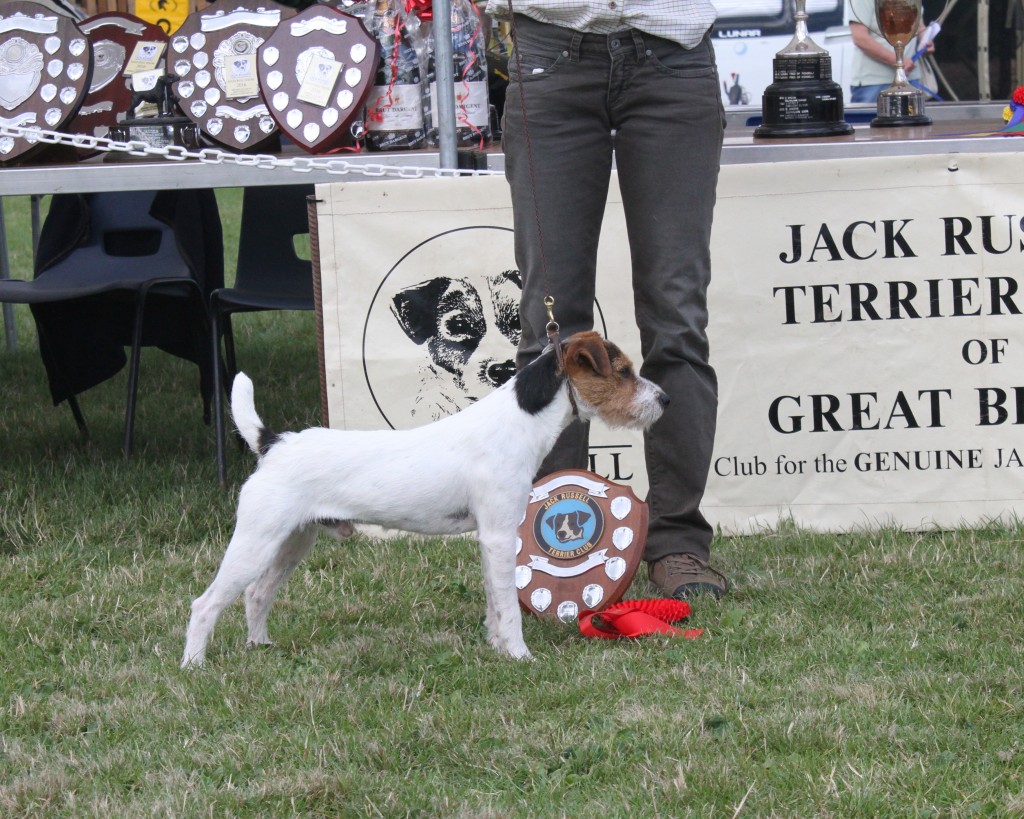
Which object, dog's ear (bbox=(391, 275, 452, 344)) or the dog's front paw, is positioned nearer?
the dog's front paw

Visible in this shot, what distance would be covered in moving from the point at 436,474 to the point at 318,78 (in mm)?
2091

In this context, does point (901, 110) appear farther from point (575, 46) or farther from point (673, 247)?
point (575, 46)

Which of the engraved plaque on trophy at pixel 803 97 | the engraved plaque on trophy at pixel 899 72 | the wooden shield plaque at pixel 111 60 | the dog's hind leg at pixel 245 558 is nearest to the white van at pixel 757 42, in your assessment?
the engraved plaque on trophy at pixel 899 72

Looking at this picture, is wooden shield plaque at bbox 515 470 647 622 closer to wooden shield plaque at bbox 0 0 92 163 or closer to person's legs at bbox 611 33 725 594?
person's legs at bbox 611 33 725 594

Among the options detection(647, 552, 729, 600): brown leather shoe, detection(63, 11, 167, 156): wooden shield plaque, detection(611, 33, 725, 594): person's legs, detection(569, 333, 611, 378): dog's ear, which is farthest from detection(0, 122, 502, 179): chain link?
detection(647, 552, 729, 600): brown leather shoe

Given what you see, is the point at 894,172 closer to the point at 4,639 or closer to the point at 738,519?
the point at 738,519

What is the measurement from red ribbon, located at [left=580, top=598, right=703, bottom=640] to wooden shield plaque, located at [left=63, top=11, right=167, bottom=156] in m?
2.86

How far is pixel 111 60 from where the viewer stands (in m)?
5.38

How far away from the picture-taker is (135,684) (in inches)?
124

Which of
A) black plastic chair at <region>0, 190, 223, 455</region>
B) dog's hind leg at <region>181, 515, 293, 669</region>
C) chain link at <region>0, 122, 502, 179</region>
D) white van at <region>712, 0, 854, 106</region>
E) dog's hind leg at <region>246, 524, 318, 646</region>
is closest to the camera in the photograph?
dog's hind leg at <region>181, 515, 293, 669</region>

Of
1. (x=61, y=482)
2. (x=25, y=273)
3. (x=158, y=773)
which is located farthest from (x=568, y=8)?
(x=25, y=273)

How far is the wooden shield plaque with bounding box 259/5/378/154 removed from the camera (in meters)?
4.66

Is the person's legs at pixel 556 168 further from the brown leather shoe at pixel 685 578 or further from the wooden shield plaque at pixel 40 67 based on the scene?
the wooden shield plaque at pixel 40 67

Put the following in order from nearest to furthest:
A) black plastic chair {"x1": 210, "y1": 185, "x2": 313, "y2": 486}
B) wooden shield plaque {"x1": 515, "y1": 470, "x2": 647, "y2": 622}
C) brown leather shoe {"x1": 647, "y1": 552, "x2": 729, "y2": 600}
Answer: wooden shield plaque {"x1": 515, "y1": 470, "x2": 647, "y2": 622} → brown leather shoe {"x1": 647, "y1": 552, "x2": 729, "y2": 600} → black plastic chair {"x1": 210, "y1": 185, "x2": 313, "y2": 486}
